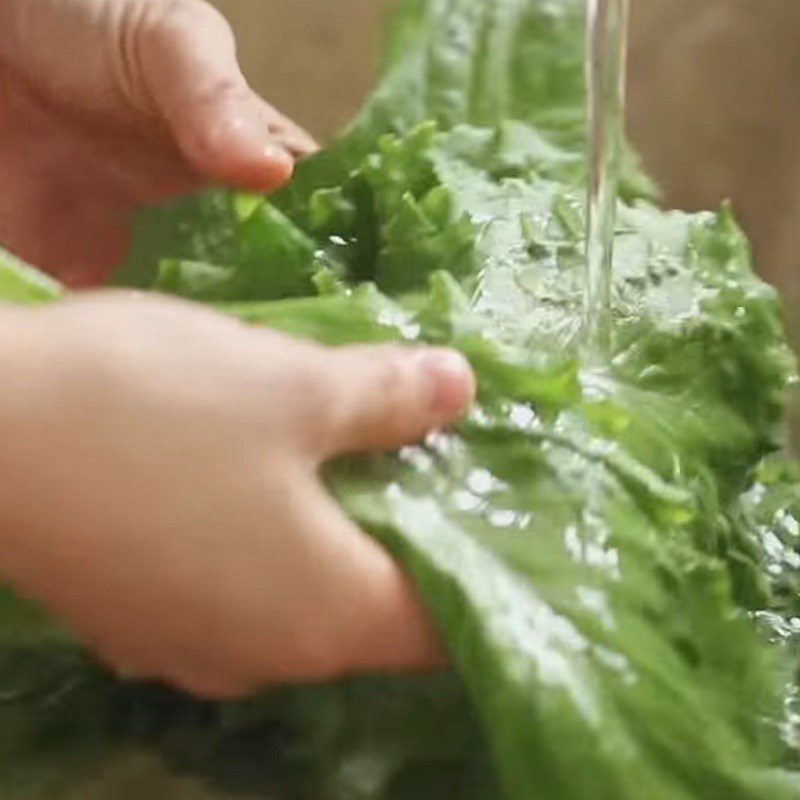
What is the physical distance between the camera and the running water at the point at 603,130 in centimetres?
58

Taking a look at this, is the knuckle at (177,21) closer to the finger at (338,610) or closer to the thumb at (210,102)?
the thumb at (210,102)

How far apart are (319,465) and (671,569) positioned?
0.10 meters

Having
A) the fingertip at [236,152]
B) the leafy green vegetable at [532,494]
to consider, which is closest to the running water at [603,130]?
the leafy green vegetable at [532,494]

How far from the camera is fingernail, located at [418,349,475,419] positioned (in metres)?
0.39

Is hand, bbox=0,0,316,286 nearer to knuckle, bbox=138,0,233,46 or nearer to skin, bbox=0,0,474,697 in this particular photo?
knuckle, bbox=138,0,233,46

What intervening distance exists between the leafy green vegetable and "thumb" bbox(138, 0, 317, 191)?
14 mm

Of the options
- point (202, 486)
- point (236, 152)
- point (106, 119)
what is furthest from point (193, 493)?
point (106, 119)

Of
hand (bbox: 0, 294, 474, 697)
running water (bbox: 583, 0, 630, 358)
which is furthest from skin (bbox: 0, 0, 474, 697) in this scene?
running water (bbox: 583, 0, 630, 358)

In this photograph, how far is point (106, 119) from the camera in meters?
0.70

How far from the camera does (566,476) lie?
421mm

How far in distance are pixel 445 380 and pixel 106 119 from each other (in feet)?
1.15

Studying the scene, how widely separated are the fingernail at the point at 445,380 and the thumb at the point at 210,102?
224 millimetres

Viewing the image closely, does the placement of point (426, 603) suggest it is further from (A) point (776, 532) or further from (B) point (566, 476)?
(A) point (776, 532)

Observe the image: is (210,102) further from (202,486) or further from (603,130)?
(202,486)
